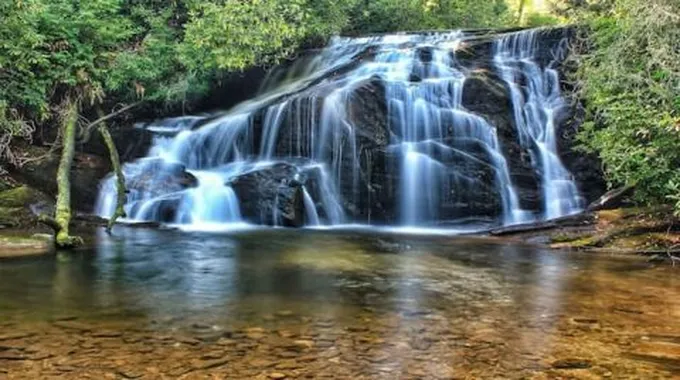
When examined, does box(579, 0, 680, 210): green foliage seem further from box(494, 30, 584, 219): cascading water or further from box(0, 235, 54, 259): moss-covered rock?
box(0, 235, 54, 259): moss-covered rock

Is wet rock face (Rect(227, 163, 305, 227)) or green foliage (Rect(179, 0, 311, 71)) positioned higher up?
green foliage (Rect(179, 0, 311, 71))

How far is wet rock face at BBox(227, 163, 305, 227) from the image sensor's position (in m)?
14.9

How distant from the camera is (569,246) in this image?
458 inches

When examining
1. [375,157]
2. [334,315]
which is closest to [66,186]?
[375,157]

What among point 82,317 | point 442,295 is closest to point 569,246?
point 442,295

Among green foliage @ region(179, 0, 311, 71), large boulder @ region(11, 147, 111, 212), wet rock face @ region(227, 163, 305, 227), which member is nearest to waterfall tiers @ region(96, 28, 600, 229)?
wet rock face @ region(227, 163, 305, 227)

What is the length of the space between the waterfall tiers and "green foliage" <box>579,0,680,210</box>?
3.62m

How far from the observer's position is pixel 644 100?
11211 millimetres

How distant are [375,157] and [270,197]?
284 centimetres

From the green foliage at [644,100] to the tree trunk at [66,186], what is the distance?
930 cm

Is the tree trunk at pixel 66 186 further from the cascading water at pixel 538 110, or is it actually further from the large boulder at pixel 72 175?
the cascading water at pixel 538 110

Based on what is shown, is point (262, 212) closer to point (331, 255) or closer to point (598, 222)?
point (331, 255)

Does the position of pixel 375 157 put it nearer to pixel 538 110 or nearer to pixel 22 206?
pixel 538 110

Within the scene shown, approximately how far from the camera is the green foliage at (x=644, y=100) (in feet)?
34.5
